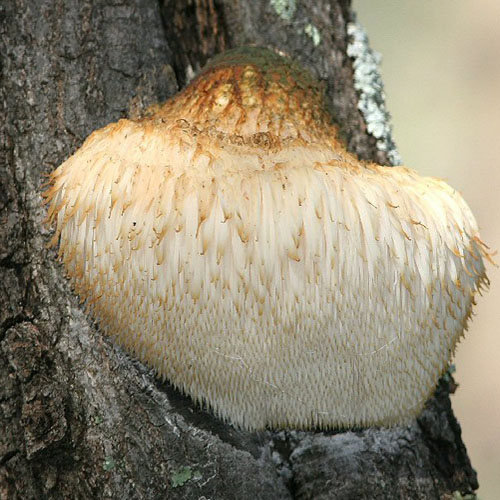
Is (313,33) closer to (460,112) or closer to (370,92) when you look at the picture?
(370,92)

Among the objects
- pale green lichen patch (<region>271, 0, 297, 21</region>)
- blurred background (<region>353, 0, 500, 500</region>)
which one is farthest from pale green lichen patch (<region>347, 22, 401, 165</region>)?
blurred background (<region>353, 0, 500, 500</region>)

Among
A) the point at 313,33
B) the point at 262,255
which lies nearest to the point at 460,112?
the point at 313,33

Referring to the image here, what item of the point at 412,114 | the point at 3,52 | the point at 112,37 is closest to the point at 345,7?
Result: the point at 112,37

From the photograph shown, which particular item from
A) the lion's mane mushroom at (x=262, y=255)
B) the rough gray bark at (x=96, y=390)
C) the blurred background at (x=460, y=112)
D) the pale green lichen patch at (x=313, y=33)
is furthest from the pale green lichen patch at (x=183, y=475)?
the blurred background at (x=460, y=112)

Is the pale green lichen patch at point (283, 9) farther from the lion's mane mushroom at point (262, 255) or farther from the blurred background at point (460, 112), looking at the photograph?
the blurred background at point (460, 112)

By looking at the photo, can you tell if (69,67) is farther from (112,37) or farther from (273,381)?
(273,381)
